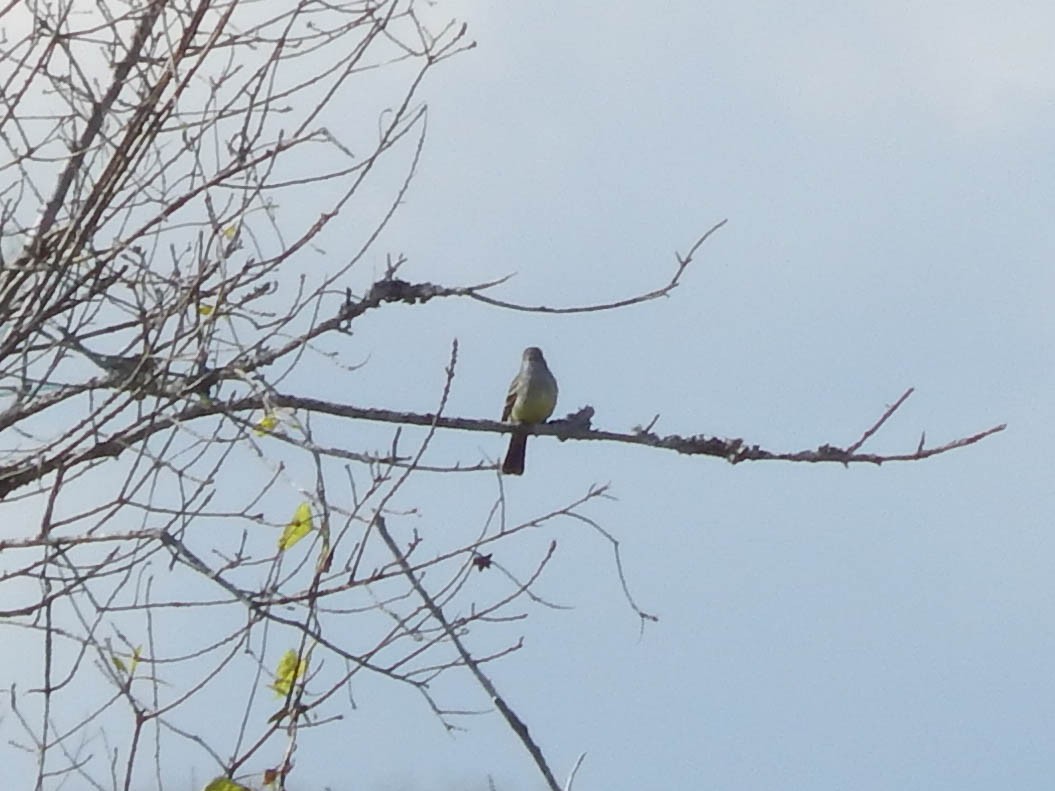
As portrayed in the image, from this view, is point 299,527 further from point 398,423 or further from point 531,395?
point 531,395

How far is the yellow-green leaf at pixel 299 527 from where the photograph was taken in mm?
4211

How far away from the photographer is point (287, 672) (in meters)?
4.13

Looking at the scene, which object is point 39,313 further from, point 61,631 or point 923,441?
point 923,441

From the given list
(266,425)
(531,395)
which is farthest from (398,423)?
(531,395)

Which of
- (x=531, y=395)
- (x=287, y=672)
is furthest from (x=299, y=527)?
(x=531, y=395)

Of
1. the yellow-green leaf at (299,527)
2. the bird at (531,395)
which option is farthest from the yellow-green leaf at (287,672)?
the bird at (531,395)

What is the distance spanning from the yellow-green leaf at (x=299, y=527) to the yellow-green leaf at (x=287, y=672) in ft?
0.78

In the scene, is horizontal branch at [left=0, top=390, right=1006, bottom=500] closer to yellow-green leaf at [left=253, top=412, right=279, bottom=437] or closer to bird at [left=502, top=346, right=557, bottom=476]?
yellow-green leaf at [left=253, top=412, right=279, bottom=437]

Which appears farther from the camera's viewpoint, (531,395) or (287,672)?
(531,395)

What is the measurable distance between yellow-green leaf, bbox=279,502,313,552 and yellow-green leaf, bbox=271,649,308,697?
9.4 inches

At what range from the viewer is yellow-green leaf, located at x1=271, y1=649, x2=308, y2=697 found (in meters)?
4.07

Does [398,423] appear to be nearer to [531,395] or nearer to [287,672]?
[287,672]

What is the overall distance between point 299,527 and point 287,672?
31 centimetres

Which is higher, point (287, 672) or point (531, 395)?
point (531, 395)
